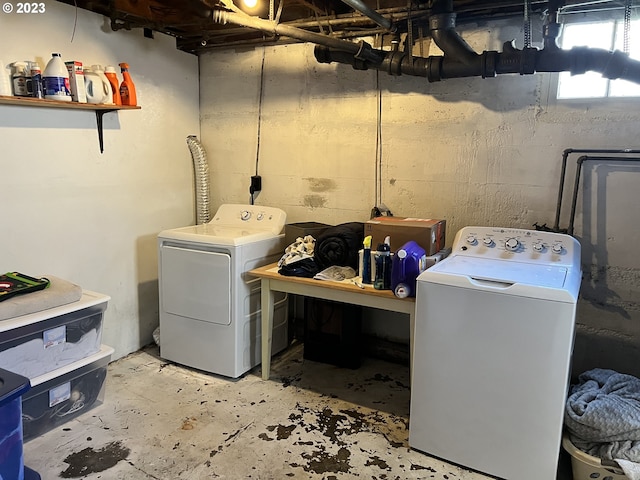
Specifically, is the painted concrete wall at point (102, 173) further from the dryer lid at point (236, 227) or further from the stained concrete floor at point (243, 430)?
the stained concrete floor at point (243, 430)

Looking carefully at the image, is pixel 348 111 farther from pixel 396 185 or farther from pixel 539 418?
pixel 539 418

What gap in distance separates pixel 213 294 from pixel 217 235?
362 mm

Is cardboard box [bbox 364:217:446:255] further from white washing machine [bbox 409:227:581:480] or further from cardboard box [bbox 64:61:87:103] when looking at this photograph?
cardboard box [bbox 64:61:87:103]

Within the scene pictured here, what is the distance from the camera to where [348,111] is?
3.22 m

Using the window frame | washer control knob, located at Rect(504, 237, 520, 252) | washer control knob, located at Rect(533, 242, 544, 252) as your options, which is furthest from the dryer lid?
the window frame

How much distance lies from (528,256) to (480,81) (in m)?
1.09

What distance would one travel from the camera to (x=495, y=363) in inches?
80.4

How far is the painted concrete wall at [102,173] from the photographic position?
257 centimetres

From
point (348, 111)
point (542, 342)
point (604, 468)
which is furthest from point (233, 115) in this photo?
point (604, 468)

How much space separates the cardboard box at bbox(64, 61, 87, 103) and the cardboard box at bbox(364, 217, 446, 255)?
1720 millimetres

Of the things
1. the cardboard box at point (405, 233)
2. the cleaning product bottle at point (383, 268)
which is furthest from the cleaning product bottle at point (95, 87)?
the cleaning product bottle at point (383, 268)

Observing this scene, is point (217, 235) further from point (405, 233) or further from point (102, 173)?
point (405, 233)

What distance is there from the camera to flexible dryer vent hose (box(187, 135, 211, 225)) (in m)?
3.64

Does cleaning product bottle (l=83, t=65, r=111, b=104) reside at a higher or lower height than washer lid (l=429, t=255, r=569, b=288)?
higher
